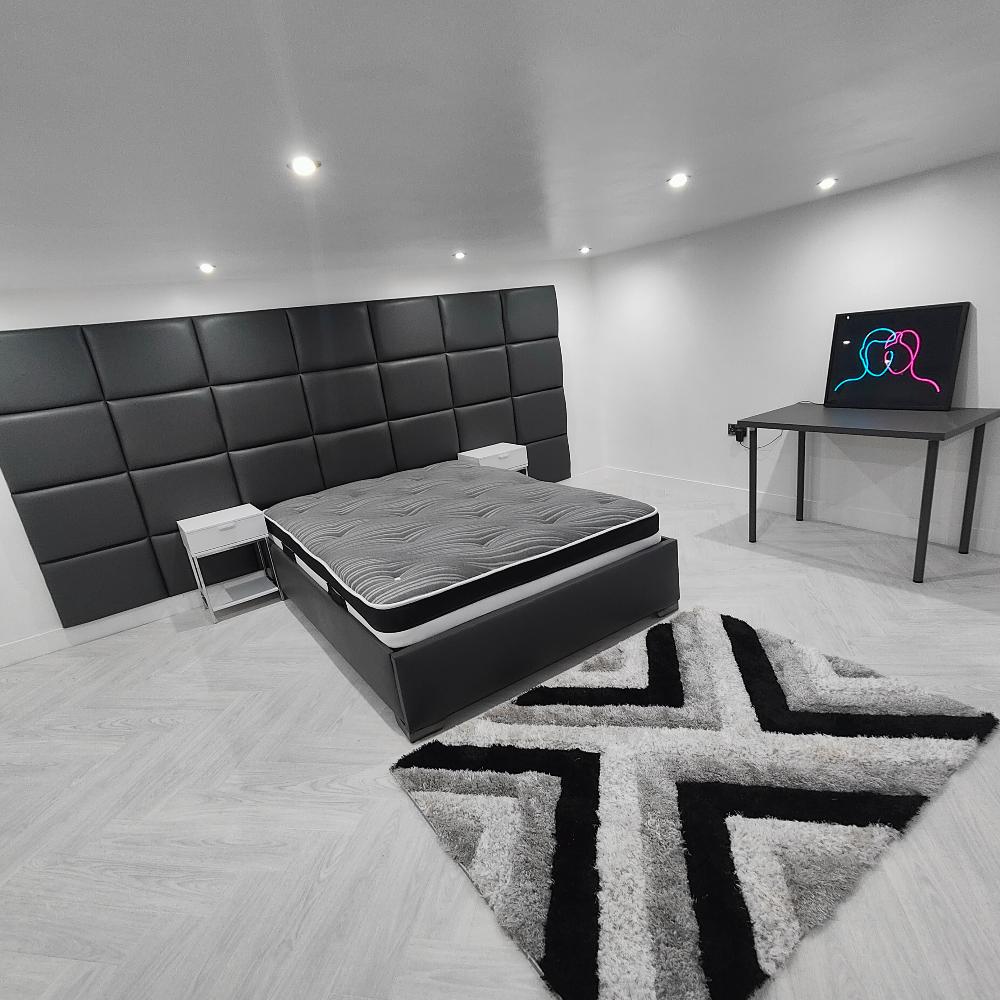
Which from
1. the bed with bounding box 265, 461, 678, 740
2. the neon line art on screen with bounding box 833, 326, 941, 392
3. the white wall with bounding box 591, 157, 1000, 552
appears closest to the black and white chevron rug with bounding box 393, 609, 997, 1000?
the bed with bounding box 265, 461, 678, 740

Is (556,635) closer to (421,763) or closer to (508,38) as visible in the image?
(421,763)

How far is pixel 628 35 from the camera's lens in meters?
1.14

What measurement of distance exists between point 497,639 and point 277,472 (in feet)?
7.07

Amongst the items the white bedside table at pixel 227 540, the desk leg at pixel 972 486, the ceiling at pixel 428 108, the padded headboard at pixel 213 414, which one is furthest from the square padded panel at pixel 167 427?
the desk leg at pixel 972 486

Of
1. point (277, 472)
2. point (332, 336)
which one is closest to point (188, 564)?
point (277, 472)

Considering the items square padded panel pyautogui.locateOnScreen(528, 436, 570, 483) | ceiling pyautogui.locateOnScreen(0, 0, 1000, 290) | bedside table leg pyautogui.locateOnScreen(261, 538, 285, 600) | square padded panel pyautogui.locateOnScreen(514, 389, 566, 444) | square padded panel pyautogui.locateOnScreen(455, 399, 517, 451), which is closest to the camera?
ceiling pyautogui.locateOnScreen(0, 0, 1000, 290)

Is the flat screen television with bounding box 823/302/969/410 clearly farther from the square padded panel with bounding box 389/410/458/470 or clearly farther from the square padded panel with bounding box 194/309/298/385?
the square padded panel with bounding box 194/309/298/385

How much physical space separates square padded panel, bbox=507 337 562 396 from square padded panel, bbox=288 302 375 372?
118cm

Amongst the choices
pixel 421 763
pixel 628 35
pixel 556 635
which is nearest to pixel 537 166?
pixel 628 35

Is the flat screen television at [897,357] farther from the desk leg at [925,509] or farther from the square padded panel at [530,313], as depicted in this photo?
the square padded panel at [530,313]

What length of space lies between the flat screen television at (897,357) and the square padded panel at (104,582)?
13.7ft

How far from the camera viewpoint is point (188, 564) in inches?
134

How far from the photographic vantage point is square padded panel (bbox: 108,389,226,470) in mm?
3148

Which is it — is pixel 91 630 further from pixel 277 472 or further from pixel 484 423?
pixel 484 423
